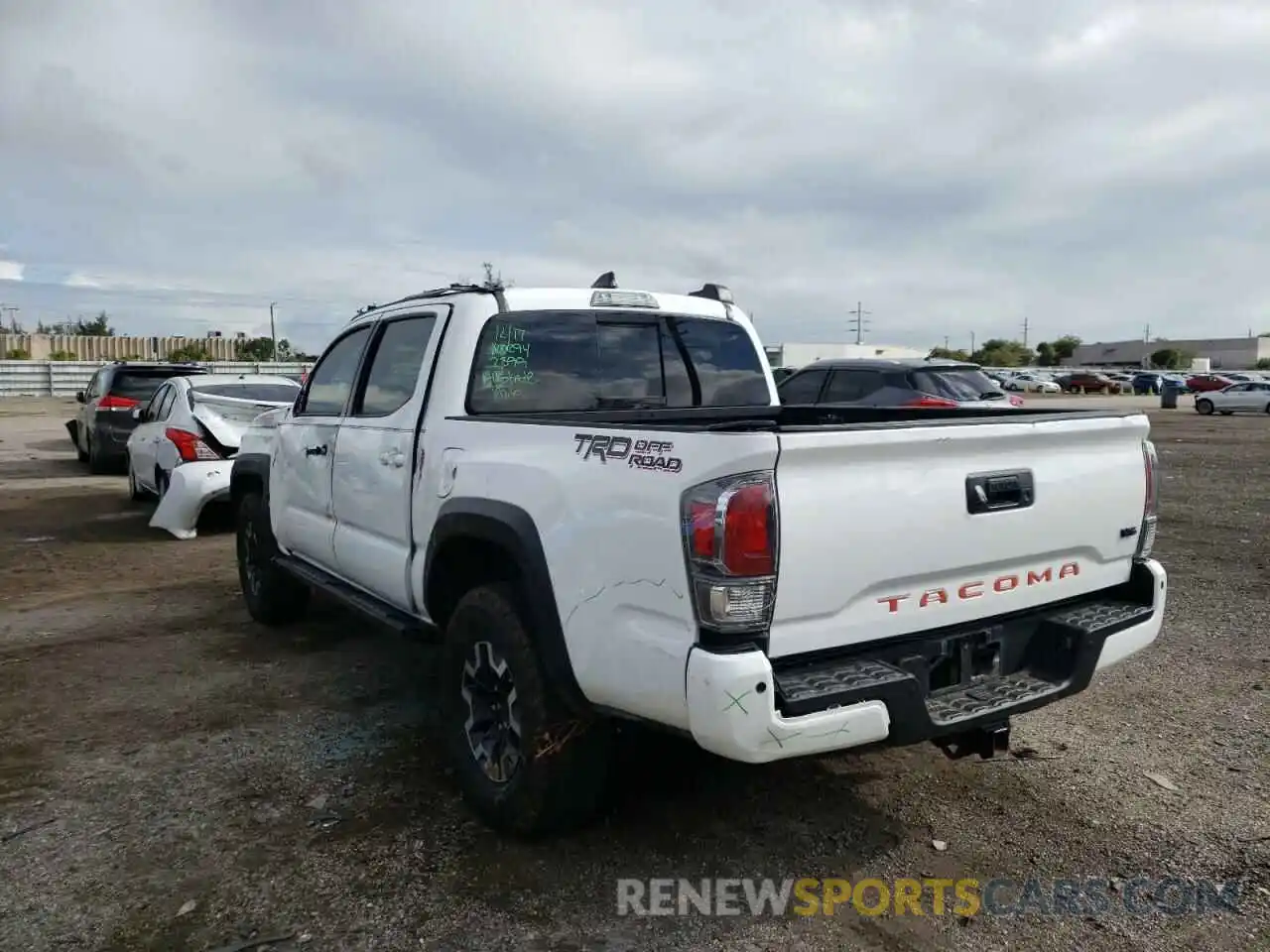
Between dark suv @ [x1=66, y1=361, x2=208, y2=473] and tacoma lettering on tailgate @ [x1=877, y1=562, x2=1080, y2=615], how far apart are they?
13.5 meters

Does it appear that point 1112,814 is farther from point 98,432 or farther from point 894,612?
point 98,432

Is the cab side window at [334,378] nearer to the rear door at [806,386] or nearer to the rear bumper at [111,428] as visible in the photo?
the rear door at [806,386]

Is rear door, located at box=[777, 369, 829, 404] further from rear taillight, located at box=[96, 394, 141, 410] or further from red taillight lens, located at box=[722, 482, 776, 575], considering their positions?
red taillight lens, located at box=[722, 482, 776, 575]

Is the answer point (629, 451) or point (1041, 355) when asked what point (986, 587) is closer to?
point (629, 451)

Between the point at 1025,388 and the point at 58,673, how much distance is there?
2438 inches

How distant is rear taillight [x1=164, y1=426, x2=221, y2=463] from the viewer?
917cm

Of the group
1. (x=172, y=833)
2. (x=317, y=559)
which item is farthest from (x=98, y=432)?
(x=172, y=833)

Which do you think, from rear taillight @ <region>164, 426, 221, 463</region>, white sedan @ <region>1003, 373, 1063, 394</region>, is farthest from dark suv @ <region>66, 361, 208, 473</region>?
white sedan @ <region>1003, 373, 1063, 394</region>

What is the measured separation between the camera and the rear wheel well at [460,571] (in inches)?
134

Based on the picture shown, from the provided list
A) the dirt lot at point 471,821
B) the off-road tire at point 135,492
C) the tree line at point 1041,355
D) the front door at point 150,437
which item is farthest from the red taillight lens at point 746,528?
the tree line at point 1041,355

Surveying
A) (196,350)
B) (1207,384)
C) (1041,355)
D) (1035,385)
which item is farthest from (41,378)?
(1041,355)

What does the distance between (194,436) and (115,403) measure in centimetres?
614

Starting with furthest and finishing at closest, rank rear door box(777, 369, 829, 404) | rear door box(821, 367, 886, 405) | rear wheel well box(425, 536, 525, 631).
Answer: rear door box(777, 369, 829, 404) → rear door box(821, 367, 886, 405) → rear wheel well box(425, 536, 525, 631)

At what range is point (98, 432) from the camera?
1432cm
